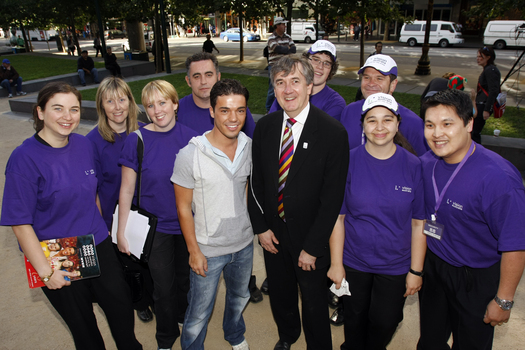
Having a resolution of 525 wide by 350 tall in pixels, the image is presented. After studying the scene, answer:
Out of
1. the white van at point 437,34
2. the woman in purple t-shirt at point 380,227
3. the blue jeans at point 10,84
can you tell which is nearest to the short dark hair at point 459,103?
the woman in purple t-shirt at point 380,227

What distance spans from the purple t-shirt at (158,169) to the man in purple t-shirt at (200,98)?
743 mm

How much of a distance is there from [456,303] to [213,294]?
5.61 ft

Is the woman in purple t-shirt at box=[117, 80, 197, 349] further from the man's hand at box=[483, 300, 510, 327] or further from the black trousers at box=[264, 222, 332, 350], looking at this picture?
the man's hand at box=[483, 300, 510, 327]

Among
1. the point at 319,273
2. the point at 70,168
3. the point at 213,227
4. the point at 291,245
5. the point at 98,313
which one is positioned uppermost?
the point at 70,168

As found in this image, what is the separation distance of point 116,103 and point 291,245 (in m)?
1.92

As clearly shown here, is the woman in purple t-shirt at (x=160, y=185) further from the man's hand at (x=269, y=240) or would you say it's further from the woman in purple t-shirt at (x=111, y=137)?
the man's hand at (x=269, y=240)

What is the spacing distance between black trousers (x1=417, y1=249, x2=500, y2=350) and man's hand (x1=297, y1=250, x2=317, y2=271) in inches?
32.3

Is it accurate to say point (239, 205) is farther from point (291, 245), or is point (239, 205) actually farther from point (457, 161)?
point (457, 161)

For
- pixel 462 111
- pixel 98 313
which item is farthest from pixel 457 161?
pixel 98 313

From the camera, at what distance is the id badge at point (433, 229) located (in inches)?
93.6

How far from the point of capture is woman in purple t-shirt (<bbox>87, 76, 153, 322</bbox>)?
3082mm

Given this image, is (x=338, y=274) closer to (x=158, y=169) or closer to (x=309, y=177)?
(x=309, y=177)

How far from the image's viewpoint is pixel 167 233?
115 inches

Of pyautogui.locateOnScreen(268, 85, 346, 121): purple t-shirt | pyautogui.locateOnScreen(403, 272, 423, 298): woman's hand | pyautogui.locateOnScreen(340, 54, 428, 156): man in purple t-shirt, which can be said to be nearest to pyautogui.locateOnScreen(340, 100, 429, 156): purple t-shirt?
pyautogui.locateOnScreen(340, 54, 428, 156): man in purple t-shirt
